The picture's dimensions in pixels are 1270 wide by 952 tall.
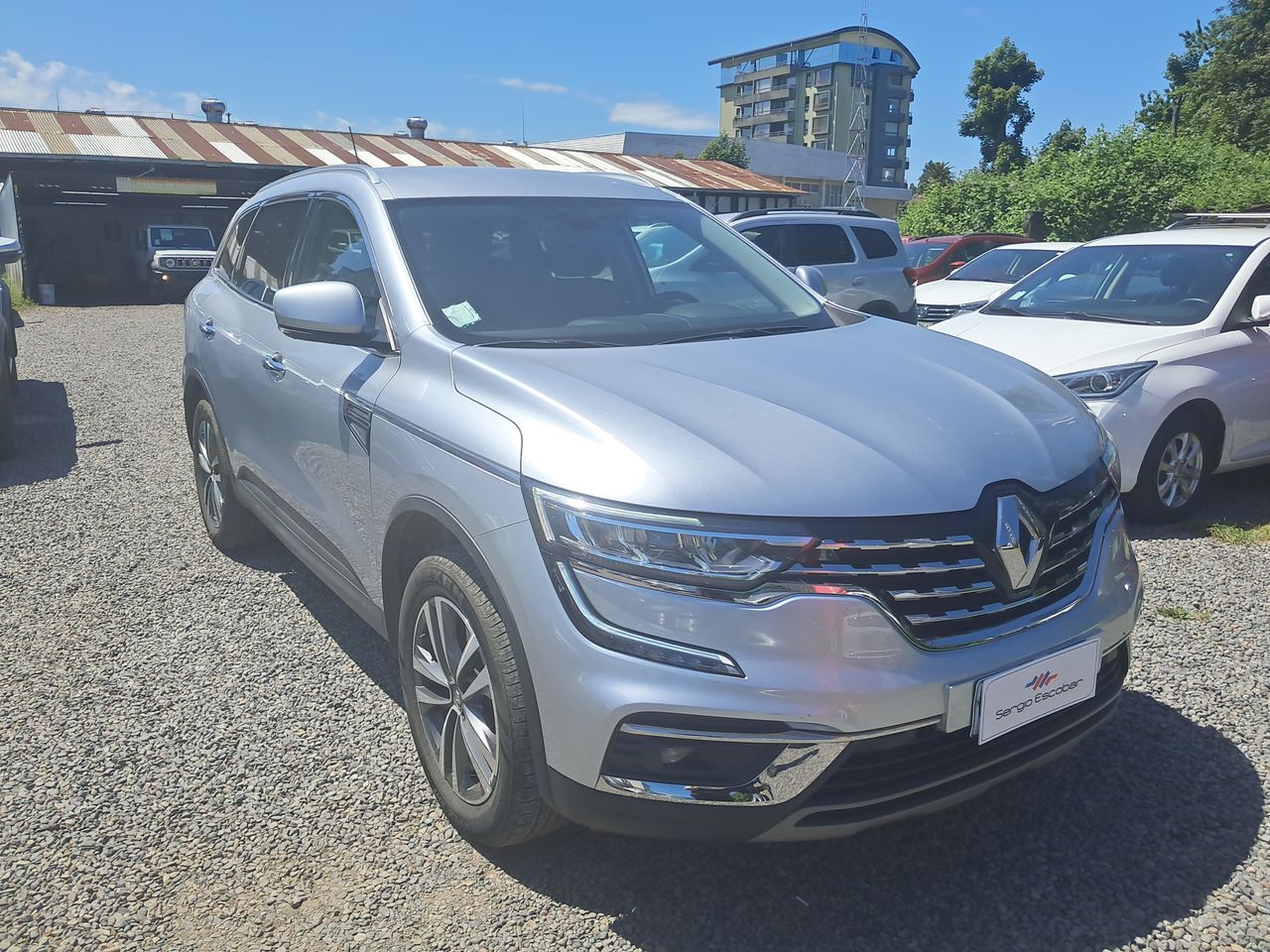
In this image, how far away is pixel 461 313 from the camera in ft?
9.80

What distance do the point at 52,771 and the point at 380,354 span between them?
66.6 inches

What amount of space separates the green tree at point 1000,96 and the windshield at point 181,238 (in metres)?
52.0

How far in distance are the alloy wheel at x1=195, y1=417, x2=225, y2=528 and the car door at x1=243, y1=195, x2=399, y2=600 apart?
0.98 m

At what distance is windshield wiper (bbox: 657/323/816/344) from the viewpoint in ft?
10.0

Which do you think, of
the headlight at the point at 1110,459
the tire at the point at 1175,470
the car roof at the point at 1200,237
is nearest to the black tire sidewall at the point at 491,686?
the headlight at the point at 1110,459

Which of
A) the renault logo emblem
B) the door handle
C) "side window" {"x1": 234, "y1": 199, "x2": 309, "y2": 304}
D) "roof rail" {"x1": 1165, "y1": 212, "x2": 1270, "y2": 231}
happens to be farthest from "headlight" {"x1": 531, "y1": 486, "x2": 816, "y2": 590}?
"roof rail" {"x1": 1165, "y1": 212, "x2": 1270, "y2": 231}

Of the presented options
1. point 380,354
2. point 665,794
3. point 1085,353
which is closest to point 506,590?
point 665,794

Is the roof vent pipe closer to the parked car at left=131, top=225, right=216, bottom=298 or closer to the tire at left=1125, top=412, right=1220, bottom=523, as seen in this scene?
the parked car at left=131, top=225, right=216, bottom=298

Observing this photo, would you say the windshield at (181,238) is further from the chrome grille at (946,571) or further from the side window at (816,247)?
the chrome grille at (946,571)

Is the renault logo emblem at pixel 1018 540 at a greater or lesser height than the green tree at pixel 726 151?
lesser

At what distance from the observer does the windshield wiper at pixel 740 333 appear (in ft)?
10.0

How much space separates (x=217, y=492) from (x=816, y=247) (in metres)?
8.33

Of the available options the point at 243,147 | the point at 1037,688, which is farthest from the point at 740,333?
the point at 243,147

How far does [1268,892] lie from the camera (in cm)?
245
